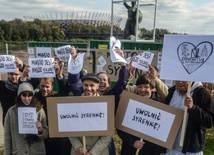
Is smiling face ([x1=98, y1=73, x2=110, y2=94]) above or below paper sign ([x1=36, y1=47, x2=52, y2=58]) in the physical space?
below

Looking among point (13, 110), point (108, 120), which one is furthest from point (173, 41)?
point (13, 110)

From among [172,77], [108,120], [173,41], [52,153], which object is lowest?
[52,153]

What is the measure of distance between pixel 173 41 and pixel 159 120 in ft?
2.86

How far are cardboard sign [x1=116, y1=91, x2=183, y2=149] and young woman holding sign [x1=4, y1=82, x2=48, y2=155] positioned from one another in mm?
928

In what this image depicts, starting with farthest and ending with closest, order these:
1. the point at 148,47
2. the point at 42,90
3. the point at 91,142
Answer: the point at 148,47, the point at 42,90, the point at 91,142

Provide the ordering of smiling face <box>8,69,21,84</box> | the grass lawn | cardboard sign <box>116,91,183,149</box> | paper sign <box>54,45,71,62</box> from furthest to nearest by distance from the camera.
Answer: the grass lawn < paper sign <box>54,45,71,62</box> < smiling face <box>8,69,21,84</box> < cardboard sign <box>116,91,183,149</box>

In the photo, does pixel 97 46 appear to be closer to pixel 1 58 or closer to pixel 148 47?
pixel 148 47

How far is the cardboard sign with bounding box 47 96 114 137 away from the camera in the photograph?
305cm

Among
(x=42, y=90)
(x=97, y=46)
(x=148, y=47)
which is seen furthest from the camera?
(x=97, y=46)

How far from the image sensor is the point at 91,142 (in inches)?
123

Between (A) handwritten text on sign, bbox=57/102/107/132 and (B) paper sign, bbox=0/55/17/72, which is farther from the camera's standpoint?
(B) paper sign, bbox=0/55/17/72

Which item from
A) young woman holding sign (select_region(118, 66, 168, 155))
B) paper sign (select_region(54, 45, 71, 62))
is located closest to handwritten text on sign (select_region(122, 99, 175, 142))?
young woman holding sign (select_region(118, 66, 168, 155))

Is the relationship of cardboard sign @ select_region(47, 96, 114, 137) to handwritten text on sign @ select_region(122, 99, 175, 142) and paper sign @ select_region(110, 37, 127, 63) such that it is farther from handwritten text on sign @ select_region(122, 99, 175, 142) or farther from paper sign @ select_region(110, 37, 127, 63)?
paper sign @ select_region(110, 37, 127, 63)

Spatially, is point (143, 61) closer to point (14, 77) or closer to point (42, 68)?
point (42, 68)
